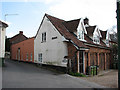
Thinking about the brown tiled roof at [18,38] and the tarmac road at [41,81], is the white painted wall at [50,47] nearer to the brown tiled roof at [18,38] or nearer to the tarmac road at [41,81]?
the tarmac road at [41,81]

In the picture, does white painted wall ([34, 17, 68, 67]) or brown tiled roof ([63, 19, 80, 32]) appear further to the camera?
brown tiled roof ([63, 19, 80, 32])

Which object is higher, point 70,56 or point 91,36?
point 91,36

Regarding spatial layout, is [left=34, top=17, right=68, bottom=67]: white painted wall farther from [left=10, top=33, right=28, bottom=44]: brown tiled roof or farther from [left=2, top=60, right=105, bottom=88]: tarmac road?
[left=10, top=33, right=28, bottom=44]: brown tiled roof

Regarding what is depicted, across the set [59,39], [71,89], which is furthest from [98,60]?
[71,89]

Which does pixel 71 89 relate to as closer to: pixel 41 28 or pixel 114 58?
pixel 41 28

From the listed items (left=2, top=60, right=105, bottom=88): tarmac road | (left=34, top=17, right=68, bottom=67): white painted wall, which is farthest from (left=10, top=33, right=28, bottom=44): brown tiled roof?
(left=2, top=60, right=105, bottom=88): tarmac road

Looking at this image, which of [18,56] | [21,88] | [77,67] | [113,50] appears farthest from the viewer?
[18,56]

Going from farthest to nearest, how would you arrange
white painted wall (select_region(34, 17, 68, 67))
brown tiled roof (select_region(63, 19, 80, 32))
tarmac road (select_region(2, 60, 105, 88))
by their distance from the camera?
1. brown tiled roof (select_region(63, 19, 80, 32))
2. white painted wall (select_region(34, 17, 68, 67))
3. tarmac road (select_region(2, 60, 105, 88))

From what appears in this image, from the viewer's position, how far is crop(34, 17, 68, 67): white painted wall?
13.6m

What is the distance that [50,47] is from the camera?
15117 millimetres

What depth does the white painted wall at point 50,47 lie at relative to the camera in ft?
44.5

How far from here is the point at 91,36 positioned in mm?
18031

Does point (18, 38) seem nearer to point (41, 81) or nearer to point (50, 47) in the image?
point (50, 47)

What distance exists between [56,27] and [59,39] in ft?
5.32
